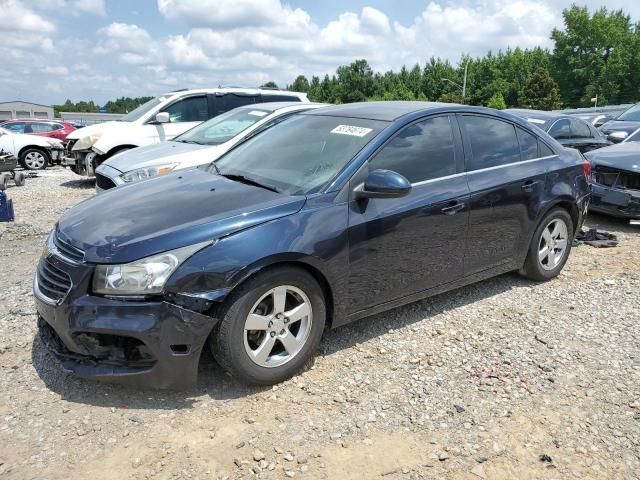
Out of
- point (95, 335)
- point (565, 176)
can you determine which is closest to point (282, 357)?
point (95, 335)

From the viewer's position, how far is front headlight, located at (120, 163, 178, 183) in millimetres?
6828

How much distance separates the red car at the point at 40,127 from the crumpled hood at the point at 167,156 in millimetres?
12482

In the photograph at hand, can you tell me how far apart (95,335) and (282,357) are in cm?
109

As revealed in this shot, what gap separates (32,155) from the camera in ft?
50.7

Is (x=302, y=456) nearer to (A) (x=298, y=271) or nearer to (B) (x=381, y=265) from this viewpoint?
(A) (x=298, y=271)

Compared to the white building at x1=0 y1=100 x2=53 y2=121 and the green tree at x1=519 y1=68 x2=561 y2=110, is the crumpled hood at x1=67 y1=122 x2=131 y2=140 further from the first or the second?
the green tree at x1=519 y1=68 x2=561 y2=110

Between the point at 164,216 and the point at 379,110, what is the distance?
196cm

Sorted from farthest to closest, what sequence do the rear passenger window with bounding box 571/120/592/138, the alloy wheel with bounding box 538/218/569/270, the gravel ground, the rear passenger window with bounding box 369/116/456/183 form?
the rear passenger window with bounding box 571/120/592/138 → the alloy wheel with bounding box 538/218/569/270 → the rear passenger window with bounding box 369/116/456/183 → the gravel ground

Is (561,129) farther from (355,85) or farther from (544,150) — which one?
(355,85)

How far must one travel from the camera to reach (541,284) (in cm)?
507

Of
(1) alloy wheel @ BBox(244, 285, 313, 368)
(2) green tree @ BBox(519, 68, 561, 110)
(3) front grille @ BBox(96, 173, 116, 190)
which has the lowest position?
(1) alloy wheel @ BBox(244, 285, 313, 368)

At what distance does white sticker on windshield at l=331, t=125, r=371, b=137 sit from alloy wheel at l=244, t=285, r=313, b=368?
1294mm

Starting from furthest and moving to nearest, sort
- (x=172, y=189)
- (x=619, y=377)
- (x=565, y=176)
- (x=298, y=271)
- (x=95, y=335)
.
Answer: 1. (x=565, y=176)
2. (x=172, y=189)
3. (x=619, y=377)
4. (x=298, y=271)
5. (x=95, y=335)

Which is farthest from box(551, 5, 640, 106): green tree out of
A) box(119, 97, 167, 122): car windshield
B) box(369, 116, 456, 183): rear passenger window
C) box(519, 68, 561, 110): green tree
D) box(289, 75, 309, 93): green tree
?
box(369, 116, 456, 183): rear passenger window
